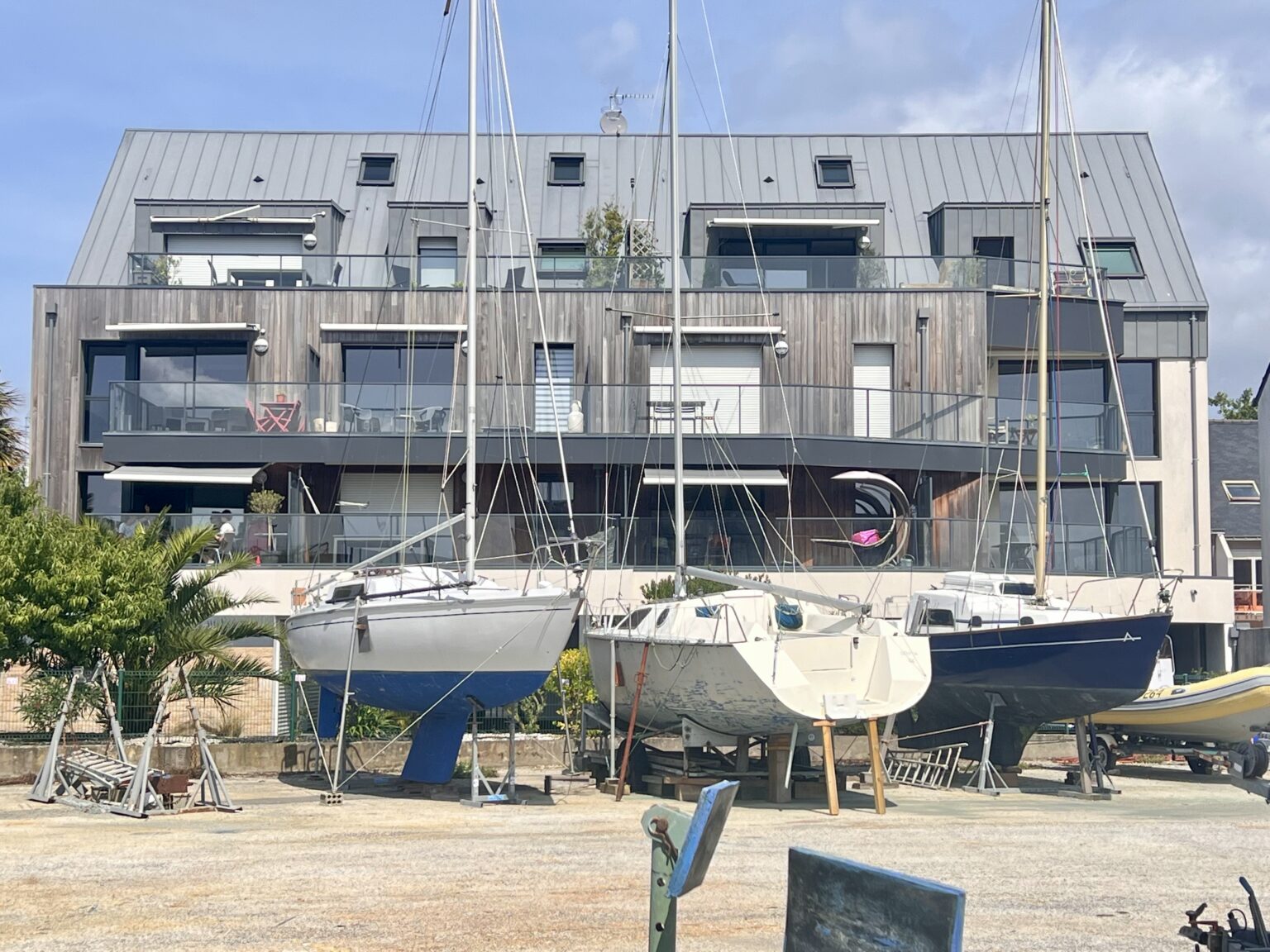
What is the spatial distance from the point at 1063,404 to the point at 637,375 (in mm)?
9093

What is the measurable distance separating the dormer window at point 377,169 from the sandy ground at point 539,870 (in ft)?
76.8

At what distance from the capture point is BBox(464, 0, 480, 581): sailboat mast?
1988 centimetres

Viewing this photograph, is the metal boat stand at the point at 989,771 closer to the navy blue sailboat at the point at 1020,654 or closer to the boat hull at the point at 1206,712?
the navy blue sailboat at the point at 1020,654

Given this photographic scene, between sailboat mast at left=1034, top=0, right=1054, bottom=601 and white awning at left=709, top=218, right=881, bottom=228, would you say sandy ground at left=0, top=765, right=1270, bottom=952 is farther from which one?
white awning at left=709, top=218, right=881, bottom=228

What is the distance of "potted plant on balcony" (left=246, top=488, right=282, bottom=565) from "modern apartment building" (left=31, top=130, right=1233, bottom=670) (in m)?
0.08

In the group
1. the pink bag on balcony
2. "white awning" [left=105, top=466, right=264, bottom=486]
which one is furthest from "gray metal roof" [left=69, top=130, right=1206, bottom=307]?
the pink bag on balcony

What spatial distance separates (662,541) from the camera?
97.5 ft

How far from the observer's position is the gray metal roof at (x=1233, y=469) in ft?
131

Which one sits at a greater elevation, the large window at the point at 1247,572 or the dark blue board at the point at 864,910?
the large window at the point at 1247,572

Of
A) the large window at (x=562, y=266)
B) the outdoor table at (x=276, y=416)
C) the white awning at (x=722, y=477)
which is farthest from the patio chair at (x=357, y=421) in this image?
the white awning at (x=722, y=477)

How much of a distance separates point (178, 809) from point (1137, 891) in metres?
10.4

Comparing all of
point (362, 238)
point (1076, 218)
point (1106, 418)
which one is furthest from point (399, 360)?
point (1076, 218)

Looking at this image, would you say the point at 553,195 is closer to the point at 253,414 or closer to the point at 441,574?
the point at 253,414

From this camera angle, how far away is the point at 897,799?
1973 cm
